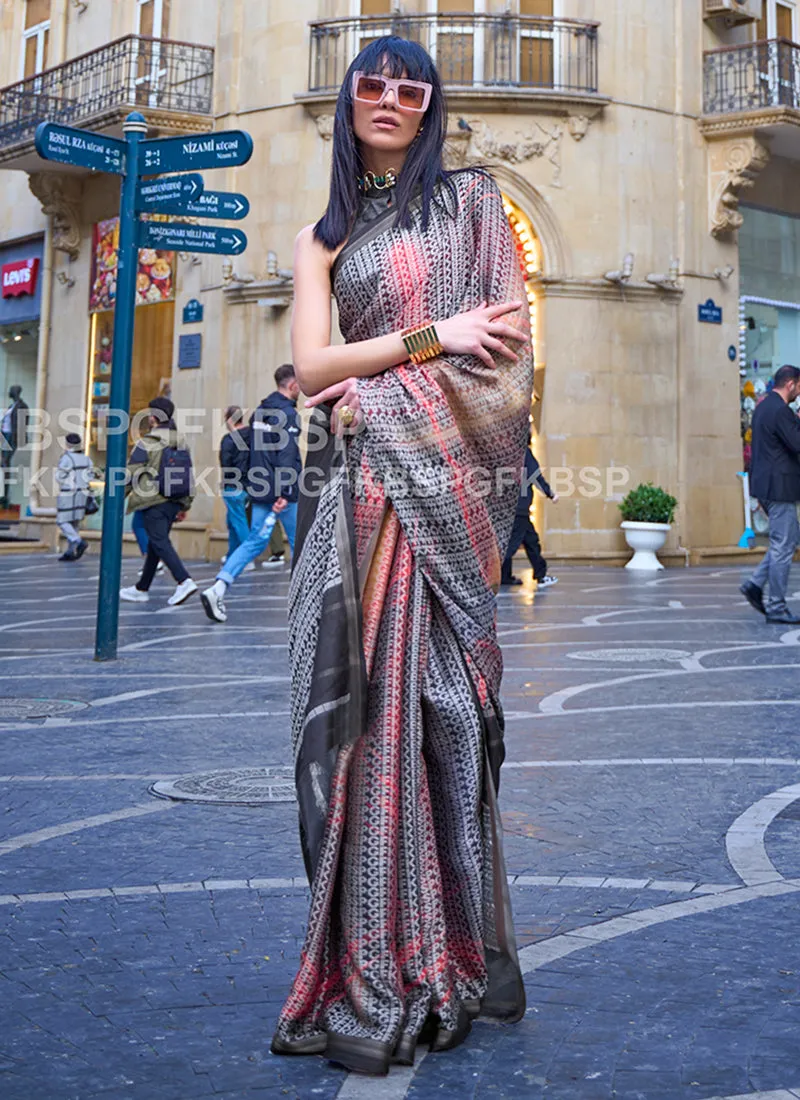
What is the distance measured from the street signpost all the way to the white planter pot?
12.7 m

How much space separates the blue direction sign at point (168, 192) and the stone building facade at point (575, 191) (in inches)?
482

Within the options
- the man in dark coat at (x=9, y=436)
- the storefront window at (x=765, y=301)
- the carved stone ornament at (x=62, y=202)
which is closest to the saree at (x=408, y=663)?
the storefront window at (x=765, y=301)

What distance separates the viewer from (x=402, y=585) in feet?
9.75

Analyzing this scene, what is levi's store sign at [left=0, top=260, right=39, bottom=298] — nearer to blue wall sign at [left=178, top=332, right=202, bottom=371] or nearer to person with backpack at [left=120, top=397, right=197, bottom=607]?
blue wall sign at [left=178, top=332, right=202, bottom=371]

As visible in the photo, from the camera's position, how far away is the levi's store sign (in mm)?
28719

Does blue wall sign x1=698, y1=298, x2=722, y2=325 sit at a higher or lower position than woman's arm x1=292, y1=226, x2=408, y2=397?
higher

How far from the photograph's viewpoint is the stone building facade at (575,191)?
22.4 m

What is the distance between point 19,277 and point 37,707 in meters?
22.9

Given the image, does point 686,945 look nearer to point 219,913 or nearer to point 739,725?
point 219,913

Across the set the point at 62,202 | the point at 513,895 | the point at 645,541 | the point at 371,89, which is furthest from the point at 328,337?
the point at 62,202

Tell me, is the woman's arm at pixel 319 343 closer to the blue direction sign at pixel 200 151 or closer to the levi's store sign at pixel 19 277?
the blue direction sign at pixel 200 151

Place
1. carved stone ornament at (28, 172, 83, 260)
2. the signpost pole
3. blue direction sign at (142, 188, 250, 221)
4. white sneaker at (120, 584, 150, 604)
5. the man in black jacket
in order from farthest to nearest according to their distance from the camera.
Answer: carved stone ornament at (28, 172, 83, 260), white sneaker at (120, 584, 150, 604), the man in black jacket, blue direction sign at (142, 188, 250, 221), the signpost pole

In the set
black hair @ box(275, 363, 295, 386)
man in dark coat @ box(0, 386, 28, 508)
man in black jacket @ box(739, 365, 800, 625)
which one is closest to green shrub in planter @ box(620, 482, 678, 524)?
black hair @ box(275, 363, 295, 386)

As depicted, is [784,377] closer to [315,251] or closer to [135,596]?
[135,596]
